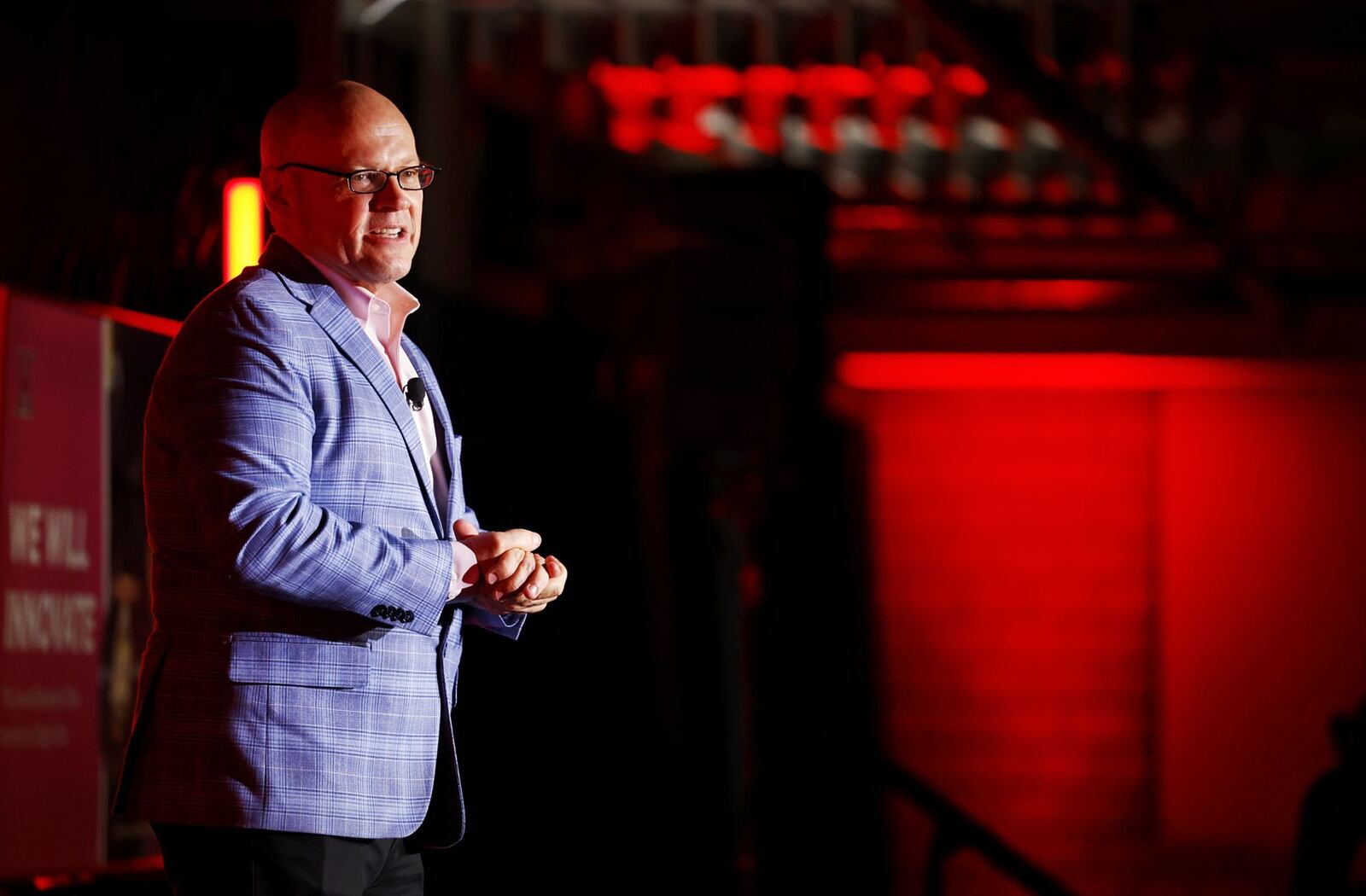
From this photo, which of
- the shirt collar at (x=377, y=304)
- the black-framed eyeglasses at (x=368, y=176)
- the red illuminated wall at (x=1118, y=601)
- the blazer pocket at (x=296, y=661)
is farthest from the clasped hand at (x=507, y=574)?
the red illuminated wall at (x=1118, y=601)

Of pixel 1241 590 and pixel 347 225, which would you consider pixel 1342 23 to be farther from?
pixel 347 225

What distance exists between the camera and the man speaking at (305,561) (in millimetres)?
1383

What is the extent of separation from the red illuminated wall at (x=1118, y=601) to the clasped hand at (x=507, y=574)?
7.35 meters

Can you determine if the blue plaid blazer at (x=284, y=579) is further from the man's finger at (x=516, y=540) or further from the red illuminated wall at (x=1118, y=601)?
the red illuminated wall at (x=1118, y=601)

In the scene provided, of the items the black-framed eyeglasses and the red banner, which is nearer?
the black-framed eyeglasses

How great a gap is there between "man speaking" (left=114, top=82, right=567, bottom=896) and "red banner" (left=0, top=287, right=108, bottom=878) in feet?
4.22

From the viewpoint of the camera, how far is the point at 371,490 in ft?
4.79

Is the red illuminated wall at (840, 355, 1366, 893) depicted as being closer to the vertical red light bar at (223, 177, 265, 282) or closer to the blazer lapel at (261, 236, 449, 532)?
the vertical red light bar at (223, 177, 265, 282)

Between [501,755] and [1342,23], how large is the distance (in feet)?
13.0

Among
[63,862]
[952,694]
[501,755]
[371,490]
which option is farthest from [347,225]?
[952,694]

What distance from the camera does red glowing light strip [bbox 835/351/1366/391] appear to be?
8.09 m

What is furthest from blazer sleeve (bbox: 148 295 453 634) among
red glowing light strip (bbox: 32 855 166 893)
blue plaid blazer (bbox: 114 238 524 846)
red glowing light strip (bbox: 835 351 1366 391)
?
red glowing light strip (bbox: 835 351 1366 391)

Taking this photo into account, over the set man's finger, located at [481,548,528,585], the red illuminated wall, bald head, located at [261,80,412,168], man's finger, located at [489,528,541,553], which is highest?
bald head, located at [261,80,412,168]

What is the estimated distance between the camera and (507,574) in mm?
1448
